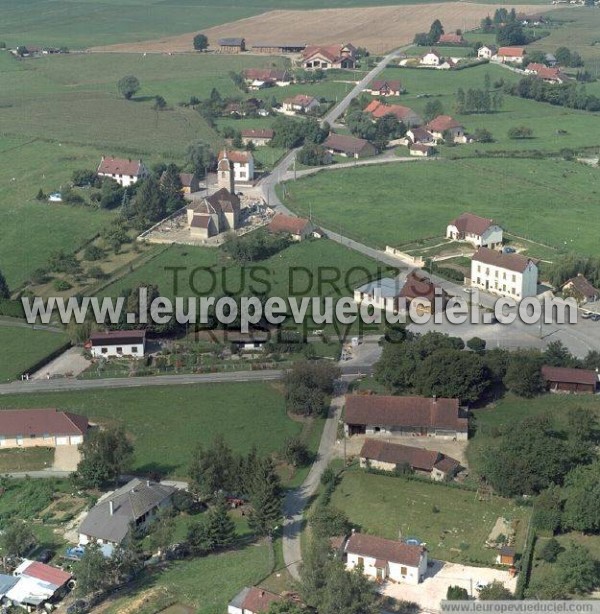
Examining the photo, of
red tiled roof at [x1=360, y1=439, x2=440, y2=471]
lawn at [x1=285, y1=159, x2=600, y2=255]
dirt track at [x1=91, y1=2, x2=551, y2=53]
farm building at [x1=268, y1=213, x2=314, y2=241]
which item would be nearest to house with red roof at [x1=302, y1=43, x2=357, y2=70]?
dirt track at [x1=91, y1=2, x2=551, y2=53]

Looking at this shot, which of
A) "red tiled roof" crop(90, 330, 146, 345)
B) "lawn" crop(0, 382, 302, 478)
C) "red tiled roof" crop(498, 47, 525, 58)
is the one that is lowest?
"lawn" crop(0, 382, 302, 478)

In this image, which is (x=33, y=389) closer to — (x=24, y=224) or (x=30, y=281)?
(x=30, y=281)

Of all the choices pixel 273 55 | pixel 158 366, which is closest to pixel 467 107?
pixel 273 55

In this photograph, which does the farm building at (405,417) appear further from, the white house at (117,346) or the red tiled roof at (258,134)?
the red tiled roof at (258,134)

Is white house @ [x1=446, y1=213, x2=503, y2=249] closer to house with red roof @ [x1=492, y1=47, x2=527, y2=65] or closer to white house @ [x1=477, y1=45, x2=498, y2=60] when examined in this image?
house with red roof @ [x1=492, y1=47, x2=527, y2=65]

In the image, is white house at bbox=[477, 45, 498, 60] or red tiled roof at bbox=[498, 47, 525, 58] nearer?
red tiled roof at bbox=[498, 47, 525, 58]

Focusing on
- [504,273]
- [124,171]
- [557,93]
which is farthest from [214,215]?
[557,93]

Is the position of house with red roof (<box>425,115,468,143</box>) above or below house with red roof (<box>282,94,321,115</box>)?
below
